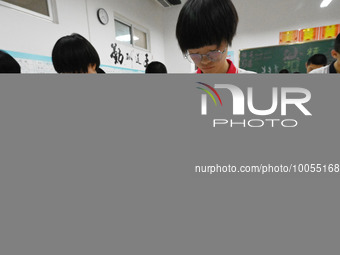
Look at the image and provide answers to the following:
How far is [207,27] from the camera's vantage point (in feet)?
1.95

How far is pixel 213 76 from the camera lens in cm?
46

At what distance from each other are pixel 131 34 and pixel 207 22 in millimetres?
3004

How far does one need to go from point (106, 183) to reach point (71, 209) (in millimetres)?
126

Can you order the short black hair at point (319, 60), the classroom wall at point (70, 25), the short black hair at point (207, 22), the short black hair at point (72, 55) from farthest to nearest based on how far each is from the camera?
the short black hair at point (319, 60) < the classroom wall at point (70, 25) < the short black hair at point (72, 55) < the short black hair at point (207, 22)

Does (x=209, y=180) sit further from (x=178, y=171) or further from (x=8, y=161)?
(x=8, y=161)

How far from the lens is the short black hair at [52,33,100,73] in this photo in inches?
30.9

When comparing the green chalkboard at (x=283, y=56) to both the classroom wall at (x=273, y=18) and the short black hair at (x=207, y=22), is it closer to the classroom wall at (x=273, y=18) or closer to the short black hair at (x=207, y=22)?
the classroom wall at (x=273, y=18)

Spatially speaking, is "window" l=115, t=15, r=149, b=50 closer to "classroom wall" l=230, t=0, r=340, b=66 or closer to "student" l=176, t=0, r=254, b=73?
"classroom wall" l=230, t=0, r=340, b=66

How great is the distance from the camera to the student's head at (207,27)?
591 millimetres

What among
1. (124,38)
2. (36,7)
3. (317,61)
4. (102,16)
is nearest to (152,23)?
(124,38)

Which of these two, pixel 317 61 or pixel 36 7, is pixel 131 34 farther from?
pixel 317 61

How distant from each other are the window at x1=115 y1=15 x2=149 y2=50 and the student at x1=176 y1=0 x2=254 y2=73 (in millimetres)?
2632

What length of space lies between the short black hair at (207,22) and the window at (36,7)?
6.09 ft

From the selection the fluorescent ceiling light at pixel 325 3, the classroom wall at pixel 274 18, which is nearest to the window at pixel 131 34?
the classroom wall at pixel 274 18
